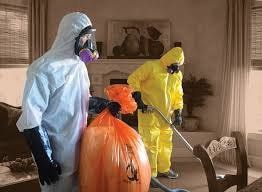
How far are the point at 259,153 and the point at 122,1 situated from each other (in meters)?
2.83

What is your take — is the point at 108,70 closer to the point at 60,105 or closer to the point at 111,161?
the point at 60,105

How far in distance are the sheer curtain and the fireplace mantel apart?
1206 mm

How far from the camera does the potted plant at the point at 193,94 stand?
5059mm

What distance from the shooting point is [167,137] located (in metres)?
4.05

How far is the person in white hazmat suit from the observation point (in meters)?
1.78

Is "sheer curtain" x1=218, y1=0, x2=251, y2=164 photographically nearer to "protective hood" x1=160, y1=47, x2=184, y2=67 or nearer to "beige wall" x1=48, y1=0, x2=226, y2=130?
"beige wall" x1=48, y1=0, x2=226, y2=130

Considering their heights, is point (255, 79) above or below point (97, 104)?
above

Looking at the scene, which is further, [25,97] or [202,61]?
[202,61]

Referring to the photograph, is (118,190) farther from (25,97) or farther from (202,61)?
(202,61)

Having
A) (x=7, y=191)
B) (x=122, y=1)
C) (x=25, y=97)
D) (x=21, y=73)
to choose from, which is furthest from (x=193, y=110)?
(x=25, y=97)

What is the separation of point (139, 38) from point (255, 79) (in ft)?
5.58

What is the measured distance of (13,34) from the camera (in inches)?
199

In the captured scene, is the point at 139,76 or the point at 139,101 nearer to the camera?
the point at 139,101

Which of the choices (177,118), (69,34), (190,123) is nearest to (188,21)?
(190,123)
